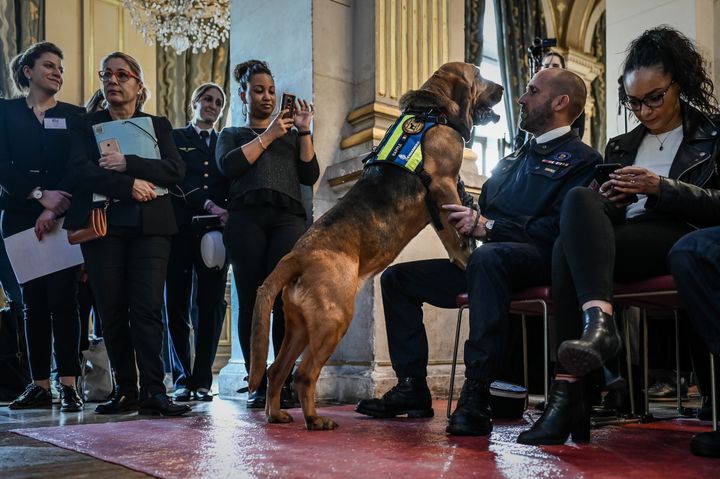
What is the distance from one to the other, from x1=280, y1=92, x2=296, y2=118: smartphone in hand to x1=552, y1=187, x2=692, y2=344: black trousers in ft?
5.24

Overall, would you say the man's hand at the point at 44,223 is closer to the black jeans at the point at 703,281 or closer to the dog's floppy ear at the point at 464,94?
the dog's floppy ear at the point at 464,94

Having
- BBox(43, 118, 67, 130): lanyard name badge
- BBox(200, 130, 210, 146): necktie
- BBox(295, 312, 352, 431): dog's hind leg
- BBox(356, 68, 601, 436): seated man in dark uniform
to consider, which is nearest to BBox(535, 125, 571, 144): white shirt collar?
BBox(356, 68, 601, 436): seated man in dark uniform

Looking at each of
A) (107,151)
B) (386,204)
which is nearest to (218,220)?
(107,151)

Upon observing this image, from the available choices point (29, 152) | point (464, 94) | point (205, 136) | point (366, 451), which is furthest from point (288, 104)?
point (366, 451)

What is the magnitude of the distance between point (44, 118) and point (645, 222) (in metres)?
2.88

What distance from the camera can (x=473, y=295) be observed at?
2385mm

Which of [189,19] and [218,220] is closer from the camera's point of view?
[218,220]

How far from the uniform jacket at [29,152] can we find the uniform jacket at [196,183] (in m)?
0.62

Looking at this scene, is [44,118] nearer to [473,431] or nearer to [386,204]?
[386,204]

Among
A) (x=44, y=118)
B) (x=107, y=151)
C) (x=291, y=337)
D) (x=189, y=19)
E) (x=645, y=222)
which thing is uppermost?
(x=189, y=19)

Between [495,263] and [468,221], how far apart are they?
343 millimetres

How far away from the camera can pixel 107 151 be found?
3146 millimetres

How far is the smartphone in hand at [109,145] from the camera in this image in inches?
124

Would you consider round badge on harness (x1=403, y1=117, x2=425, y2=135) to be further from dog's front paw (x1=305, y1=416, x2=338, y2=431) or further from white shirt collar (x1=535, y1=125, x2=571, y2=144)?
dog's front paw (x1=305, y1=416, x2=338, y2=431)
